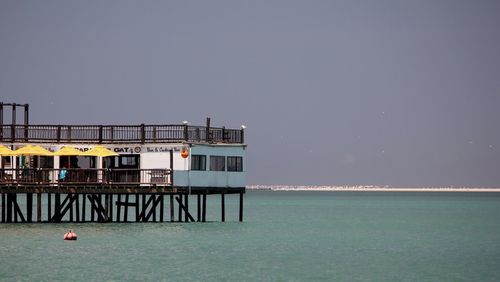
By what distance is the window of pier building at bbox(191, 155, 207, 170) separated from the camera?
83250 mm

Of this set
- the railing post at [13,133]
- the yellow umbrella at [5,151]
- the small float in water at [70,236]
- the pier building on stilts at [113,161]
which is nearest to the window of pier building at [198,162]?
the pier building on stilts at [113,161]

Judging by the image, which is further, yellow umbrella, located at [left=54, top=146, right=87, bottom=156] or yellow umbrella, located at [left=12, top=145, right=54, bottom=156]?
yellow umbrella, located at [left=54, top=146, right=87, bottom=156]

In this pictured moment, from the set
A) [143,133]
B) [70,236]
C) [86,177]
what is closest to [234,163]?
[143,133]

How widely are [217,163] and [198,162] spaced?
8.03 feet

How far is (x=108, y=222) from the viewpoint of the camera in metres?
86.9

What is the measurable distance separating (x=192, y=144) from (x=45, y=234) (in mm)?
11426

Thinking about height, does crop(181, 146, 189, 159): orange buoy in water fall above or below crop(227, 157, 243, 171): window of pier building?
above

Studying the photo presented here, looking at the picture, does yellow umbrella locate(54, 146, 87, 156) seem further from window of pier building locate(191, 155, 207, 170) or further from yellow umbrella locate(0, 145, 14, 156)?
window of pier building locate(191, 155, 207, 170)

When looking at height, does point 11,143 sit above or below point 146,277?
above

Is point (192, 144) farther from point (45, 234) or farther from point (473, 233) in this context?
point (473, 233)

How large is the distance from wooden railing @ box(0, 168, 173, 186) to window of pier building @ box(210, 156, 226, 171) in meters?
4.51

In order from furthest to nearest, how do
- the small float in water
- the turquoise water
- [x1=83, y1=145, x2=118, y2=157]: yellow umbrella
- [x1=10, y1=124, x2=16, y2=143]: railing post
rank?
[x1=10, y1=124, x2=16, y2=143]: railing post, [x1=83, y1=145, x2=118, y2=157]: yellow umbrella, the small float in water, the turquoise water

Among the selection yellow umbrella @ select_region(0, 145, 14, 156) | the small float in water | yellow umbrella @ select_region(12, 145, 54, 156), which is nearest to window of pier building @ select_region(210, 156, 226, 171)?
yellow umbrella @ select_region(12, 145, 54, 156)

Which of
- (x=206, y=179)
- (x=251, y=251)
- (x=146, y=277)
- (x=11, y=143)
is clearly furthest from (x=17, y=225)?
(x=146, y=277)
